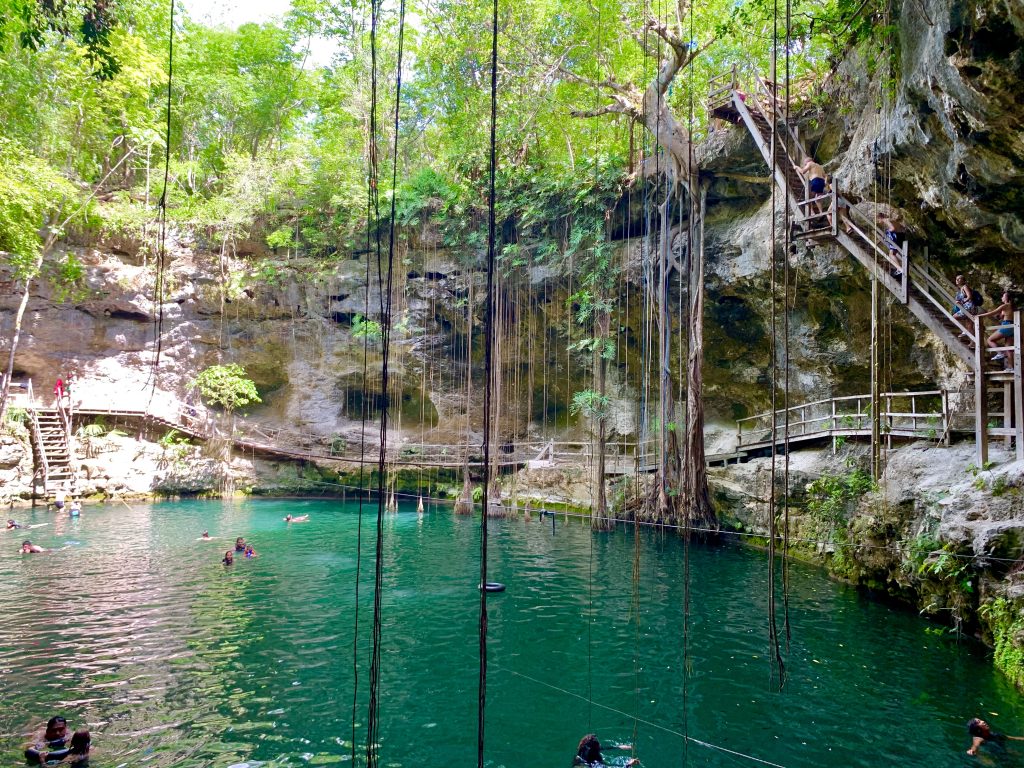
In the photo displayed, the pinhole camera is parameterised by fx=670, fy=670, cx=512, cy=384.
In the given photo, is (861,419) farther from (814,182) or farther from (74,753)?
(74,753)

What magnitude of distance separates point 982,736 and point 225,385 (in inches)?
791

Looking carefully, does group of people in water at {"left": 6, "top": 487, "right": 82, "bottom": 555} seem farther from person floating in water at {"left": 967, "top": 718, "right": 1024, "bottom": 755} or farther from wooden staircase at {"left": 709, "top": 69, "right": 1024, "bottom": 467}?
person floating in water at {"left": 967, "top": 718, "right": 1024, "bottom": 755}

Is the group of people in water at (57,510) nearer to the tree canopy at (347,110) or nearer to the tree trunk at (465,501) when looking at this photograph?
the tree canopy at (347,110)

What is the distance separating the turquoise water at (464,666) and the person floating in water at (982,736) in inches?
4.6

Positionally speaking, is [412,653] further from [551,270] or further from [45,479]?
[45,479]

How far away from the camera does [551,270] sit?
18844mm

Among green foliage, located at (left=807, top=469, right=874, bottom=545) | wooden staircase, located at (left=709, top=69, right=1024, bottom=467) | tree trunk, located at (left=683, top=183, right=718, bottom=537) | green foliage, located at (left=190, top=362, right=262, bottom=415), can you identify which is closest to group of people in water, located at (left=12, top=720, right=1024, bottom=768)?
wooden staircase, located at (left=709, top=69, right=1024, bottom=467)

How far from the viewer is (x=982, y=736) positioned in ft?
16.8

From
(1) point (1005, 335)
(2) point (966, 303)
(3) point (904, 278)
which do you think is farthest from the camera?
Result: (3) point (904, 278)

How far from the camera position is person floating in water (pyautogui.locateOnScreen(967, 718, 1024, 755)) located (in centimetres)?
507

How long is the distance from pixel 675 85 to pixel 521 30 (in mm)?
3770

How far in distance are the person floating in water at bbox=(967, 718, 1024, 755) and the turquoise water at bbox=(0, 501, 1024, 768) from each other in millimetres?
118

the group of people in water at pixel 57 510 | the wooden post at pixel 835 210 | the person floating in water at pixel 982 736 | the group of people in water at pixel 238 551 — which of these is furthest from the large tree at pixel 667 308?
the group of people in water at pixel 57 510

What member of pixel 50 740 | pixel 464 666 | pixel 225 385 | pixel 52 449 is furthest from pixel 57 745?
pixel 225 385
